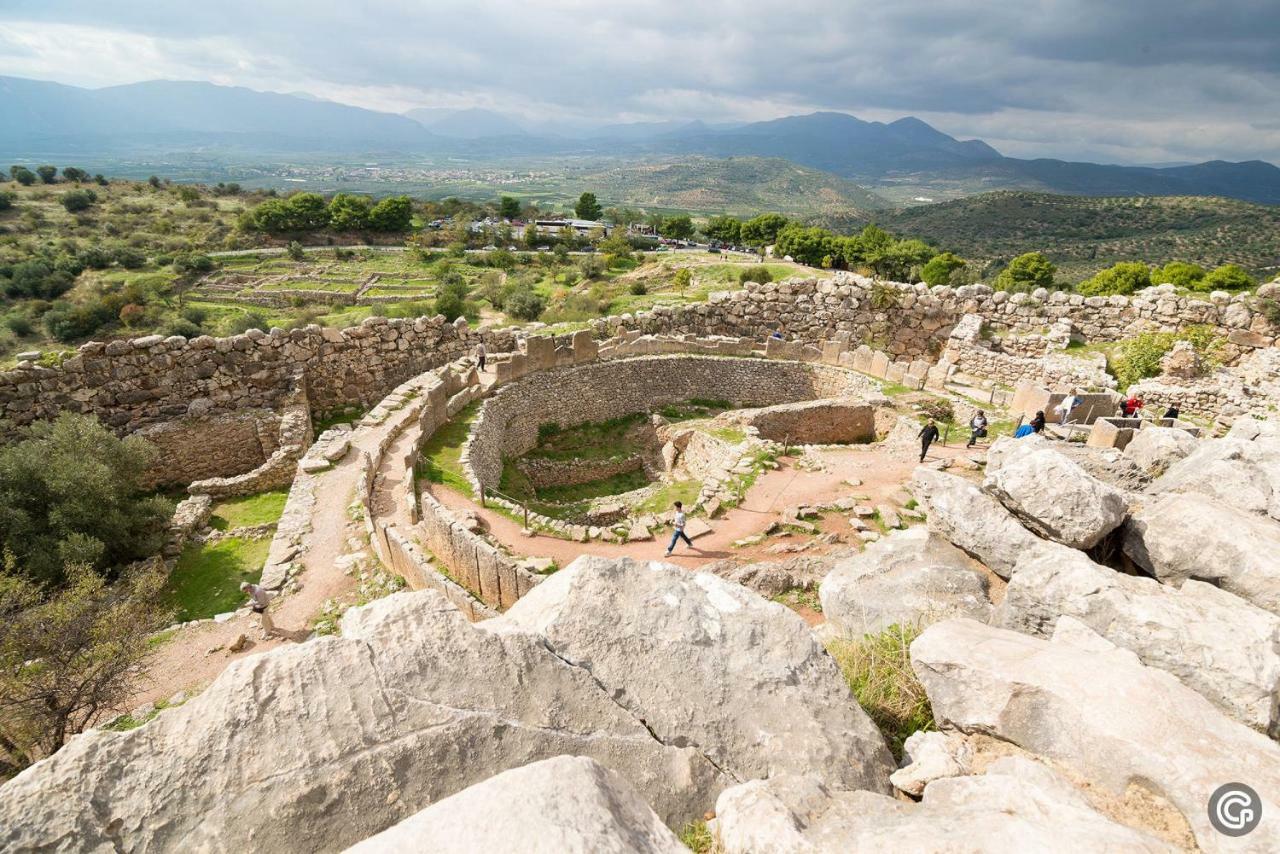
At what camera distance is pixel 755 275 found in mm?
42500

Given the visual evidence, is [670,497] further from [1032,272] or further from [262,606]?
[1032,272]

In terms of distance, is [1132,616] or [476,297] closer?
[1132,616]

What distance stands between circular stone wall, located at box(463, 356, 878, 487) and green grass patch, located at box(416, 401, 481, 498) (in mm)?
910

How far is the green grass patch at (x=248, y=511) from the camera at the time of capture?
14555 mm

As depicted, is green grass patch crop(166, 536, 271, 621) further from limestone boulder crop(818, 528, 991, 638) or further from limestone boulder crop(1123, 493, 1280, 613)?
limestone boulder crop(1123, 493, 1280, 613)

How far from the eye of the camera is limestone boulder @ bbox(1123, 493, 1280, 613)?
5438 mm

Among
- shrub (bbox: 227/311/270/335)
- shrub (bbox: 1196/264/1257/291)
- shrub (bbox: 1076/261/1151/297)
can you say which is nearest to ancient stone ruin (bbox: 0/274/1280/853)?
shrub (bbox: 1196/264/1257/291)

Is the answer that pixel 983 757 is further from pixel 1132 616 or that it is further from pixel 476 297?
pixel 476 297

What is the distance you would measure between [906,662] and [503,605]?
6.88m

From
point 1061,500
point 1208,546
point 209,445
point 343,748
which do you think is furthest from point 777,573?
point 209,445

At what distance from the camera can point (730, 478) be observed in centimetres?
1462

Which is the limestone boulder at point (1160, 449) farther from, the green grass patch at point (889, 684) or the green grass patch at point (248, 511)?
the green grass patch at point (248, 511)

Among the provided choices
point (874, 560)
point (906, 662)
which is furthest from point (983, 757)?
point (874, 560)

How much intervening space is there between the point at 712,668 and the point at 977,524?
16.3 feet
